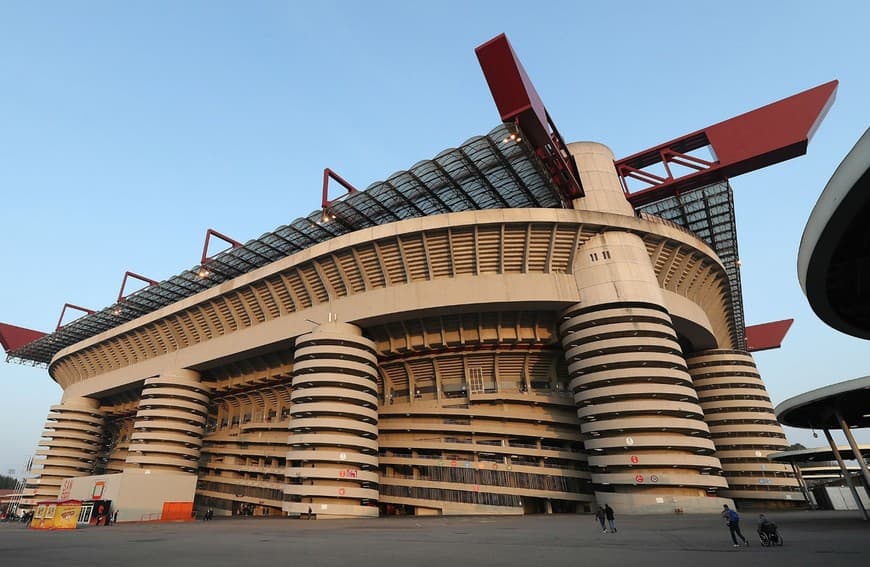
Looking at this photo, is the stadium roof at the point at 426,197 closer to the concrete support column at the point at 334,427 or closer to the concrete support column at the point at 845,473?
the concrete support column at the point at 334,427

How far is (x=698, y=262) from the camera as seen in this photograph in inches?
1706

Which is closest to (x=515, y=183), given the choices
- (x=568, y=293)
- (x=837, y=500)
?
(x=568, y=293)

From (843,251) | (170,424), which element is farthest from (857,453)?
(170,424)

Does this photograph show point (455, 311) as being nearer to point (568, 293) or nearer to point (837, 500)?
point (568, 293)

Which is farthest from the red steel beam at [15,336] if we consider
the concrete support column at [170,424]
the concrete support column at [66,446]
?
the concrete support column at [170,424]

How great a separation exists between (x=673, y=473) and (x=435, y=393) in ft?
67.1

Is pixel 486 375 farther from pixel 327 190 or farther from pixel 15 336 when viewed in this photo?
pixel 15 336

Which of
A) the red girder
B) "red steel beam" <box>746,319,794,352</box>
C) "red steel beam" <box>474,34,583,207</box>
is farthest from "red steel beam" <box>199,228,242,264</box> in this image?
"red steel beam" <box>746,319,794,352</box>

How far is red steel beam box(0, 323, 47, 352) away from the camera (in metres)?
77.8

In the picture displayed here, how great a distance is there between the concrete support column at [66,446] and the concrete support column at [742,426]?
79.2 m

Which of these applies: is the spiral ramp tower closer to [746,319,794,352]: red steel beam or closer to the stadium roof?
the stadium roof

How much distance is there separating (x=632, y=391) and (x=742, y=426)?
2399 centimetres

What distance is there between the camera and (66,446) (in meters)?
62.4

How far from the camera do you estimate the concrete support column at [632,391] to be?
30594 mm
